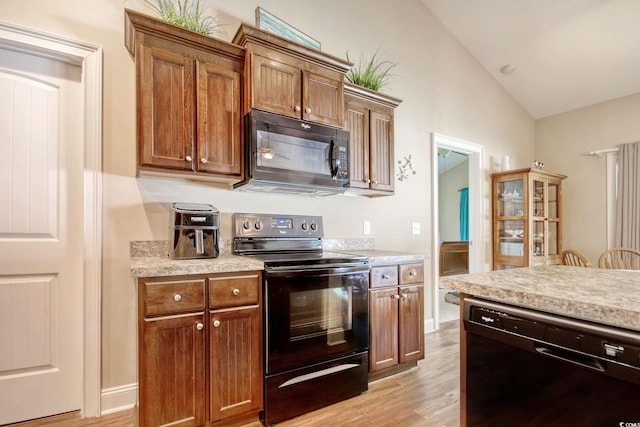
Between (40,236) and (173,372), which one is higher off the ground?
(40,236)

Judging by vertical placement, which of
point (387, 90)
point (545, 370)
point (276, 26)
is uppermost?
point (276, 26)

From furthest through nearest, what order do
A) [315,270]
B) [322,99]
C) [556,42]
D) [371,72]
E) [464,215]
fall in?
[464,215], [556,42], [371,72], [322,99], [315,270]

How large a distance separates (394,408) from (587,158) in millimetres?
4488

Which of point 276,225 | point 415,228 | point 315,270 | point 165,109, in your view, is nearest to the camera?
point 165,109

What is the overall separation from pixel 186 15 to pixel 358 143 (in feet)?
5.07

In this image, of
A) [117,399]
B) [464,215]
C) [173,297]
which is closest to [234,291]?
[173,297]

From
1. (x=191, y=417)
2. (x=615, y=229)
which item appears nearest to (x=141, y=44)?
(x=191, y=417)

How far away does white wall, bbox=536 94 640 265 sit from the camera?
4.00 meters

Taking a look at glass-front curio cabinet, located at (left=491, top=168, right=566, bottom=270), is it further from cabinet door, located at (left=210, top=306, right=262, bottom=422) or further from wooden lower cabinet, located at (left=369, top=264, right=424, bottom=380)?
cabinet door, located at (left=210, top=306, right=262, bottom=422)

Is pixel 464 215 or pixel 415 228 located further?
pixel 464 215

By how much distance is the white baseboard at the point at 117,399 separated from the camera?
1.88 meters

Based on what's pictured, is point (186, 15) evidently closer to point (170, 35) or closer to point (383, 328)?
point (170, 35)

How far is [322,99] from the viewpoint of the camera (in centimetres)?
227

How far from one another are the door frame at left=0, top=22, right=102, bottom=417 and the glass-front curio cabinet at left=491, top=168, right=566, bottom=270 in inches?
171
